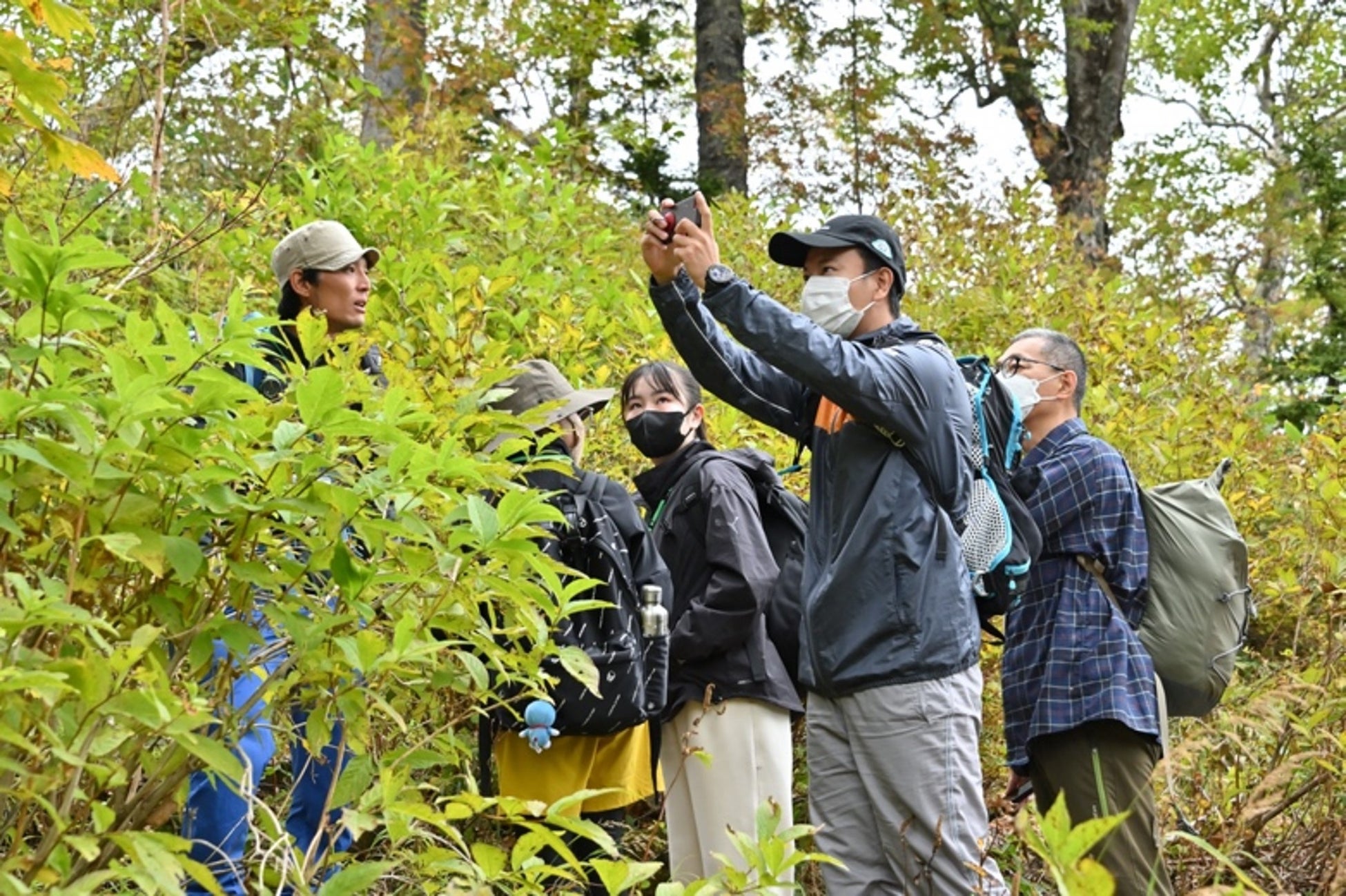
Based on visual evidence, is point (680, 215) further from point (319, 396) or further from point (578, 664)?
point (319, 396)

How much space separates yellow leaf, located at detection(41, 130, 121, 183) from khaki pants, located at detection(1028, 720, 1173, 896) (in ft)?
8.54

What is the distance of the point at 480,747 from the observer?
4.24m

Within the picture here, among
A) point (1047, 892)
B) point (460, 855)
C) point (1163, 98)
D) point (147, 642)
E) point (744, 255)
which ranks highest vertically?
point (1163, 98)

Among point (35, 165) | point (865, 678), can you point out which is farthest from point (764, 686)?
point (35, 165)

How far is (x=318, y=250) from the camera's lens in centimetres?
464

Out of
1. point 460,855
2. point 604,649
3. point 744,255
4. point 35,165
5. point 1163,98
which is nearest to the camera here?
point 460,855

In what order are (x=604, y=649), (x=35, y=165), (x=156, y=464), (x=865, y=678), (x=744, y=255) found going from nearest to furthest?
(x=156, y=464), (x=865, y=678), (x=604, y=649), (x=35, y=165), (x=744, y=255)

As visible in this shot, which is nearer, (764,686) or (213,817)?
(213,817)

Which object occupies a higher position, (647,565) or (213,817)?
(647,565)

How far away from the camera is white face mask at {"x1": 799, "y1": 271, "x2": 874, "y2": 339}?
3.95 meters

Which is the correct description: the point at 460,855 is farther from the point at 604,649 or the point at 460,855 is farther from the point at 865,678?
the point at 604,649

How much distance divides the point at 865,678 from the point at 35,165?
5.11m

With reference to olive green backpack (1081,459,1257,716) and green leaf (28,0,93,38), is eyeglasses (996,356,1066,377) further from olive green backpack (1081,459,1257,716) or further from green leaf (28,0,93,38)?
green leaf (28,0,93,38)

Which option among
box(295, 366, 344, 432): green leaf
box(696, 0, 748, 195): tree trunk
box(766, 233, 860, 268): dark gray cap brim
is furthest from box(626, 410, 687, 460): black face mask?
box(696, 0, 748, 195): tree trunk
